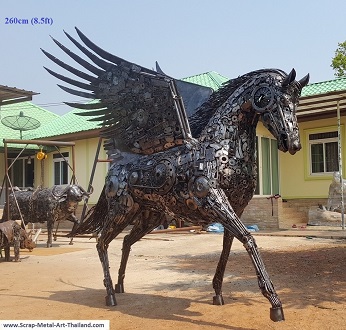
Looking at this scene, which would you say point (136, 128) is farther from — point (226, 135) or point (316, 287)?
point (316, 287)

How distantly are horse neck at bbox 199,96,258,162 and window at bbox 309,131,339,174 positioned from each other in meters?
12.1

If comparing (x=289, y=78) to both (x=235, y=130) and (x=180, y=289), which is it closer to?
(x=235, y=130)

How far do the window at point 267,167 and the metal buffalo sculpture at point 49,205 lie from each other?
22.1ft

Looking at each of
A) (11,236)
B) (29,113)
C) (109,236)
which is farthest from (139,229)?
(29,113)

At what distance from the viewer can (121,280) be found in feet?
17.5

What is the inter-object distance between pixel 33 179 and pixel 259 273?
19145 millimetres

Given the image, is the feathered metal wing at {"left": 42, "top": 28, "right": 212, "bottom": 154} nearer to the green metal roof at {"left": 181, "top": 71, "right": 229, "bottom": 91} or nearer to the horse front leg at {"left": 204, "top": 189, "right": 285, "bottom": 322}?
the horse front leg at {"left": 204, "top": 189, "right": 285, "bottom": 322}

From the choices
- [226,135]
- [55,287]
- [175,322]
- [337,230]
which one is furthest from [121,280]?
[337,230]

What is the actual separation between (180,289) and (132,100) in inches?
91.5

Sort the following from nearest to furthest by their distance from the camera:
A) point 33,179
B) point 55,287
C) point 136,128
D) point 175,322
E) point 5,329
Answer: point 5,329 → point 175,322 → point 136,128 → point 55,287 → point 33,179

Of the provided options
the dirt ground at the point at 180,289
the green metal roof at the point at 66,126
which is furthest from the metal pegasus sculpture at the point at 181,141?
the green metal roof at the point at 66,126

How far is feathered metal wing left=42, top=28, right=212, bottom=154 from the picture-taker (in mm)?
4504

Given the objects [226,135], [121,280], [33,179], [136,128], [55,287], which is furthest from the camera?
[33,179]

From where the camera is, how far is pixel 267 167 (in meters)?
16.0
